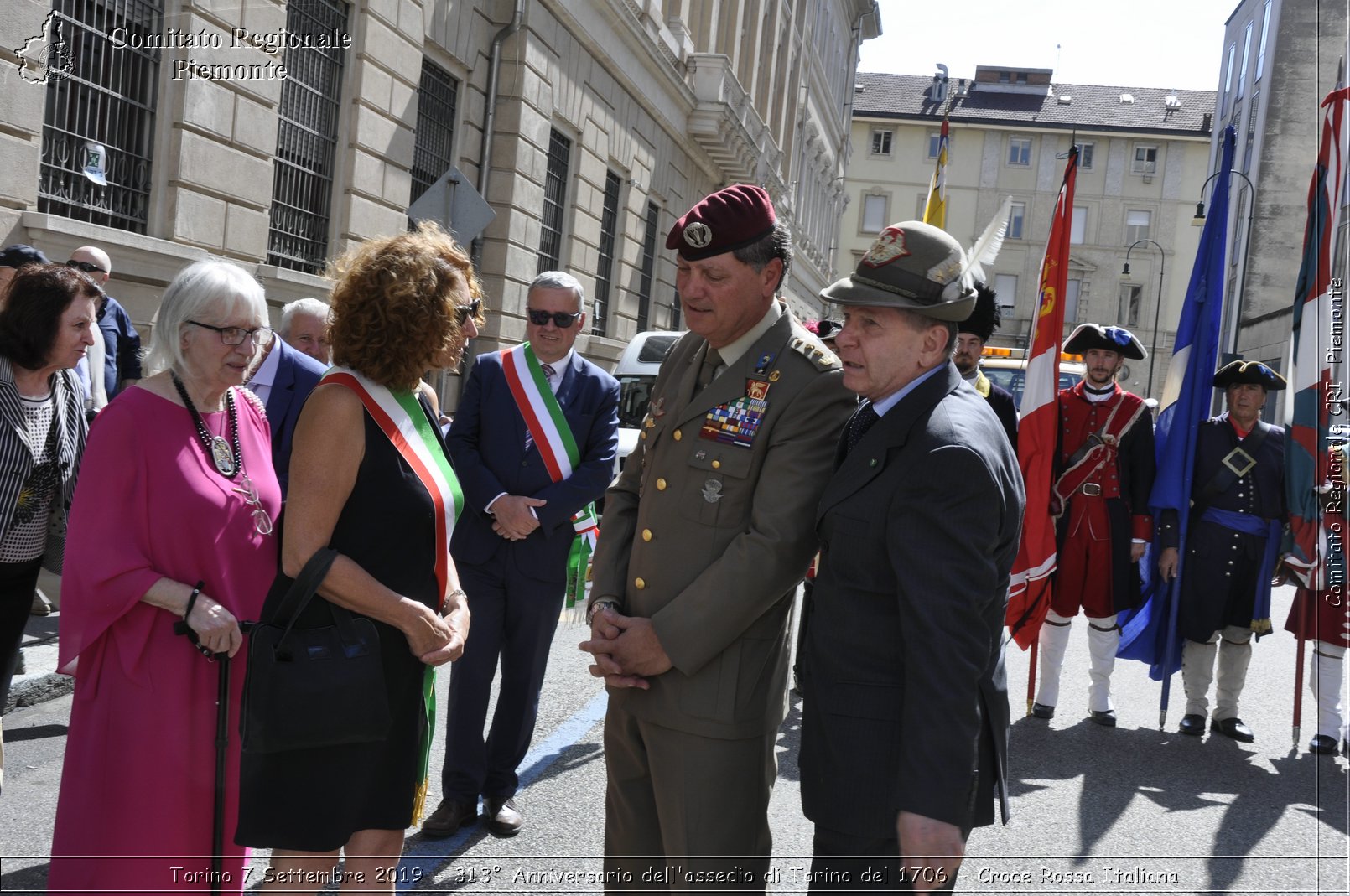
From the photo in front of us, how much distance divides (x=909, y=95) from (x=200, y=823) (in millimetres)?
77660

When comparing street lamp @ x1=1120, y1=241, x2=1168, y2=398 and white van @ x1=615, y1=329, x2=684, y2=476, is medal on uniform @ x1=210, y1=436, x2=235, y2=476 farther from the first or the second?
street lamp @ x1=1120, y1=241, x2=1168, y2=398

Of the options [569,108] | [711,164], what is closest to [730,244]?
[569,108]

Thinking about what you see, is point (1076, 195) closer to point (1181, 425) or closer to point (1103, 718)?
point (1181, 425)

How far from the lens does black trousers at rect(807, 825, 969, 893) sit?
253 cm

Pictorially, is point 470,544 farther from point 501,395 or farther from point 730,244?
point 730,244

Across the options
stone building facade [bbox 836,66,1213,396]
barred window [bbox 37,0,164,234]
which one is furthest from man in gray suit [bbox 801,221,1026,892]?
stone building facade [bbox 836,66,1213,396]

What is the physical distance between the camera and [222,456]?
3314mm

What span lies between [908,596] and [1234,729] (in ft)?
18.4

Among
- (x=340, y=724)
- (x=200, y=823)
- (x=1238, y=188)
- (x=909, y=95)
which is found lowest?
(x=200, y=823)

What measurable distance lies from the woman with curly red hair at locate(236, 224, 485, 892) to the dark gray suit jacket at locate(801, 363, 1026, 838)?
1.03 meters

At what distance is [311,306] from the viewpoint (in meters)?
6.12

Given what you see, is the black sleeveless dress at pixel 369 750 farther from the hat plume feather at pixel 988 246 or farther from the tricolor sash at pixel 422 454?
the hat plume feather at pixel 988 246

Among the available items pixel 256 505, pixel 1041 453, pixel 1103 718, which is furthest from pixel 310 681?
pixel 1103 718

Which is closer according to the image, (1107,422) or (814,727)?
(814,727)
